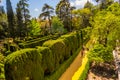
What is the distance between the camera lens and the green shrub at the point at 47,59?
70.7 feet

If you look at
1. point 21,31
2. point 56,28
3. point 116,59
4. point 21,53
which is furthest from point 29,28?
point 21,53

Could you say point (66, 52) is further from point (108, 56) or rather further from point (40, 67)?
point (40, 67)

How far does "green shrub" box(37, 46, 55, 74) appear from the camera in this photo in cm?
2155

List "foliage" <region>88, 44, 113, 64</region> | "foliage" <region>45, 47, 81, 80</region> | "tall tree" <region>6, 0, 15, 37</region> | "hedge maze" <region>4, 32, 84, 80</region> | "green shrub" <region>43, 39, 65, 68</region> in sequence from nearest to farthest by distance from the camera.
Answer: "hedge maze" <region>4, 32, 84, 80</region>, "foliage" <region>45, 47, 81, 80</region>, "green shrub" <region>43, 39, 65, 68</region>, "foliage" <region>88, 44, 113, 64</region>, "tall tree" <region>6, 0, 15, 37</region>

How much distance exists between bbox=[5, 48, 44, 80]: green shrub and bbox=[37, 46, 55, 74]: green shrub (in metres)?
1.30

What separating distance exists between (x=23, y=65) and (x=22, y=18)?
38717mm

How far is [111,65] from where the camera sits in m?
28.3

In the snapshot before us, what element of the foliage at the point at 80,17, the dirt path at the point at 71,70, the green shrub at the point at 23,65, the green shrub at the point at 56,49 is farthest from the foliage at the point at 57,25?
the green shrub at the point at 23,65

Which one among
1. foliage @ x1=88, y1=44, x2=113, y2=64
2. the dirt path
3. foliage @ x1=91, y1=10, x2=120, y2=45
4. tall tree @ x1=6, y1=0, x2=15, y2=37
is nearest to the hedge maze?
the dirt path

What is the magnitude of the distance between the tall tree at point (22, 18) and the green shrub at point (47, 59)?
99.3 ft

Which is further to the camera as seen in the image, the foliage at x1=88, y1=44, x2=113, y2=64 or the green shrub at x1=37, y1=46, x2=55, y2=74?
the foliage at x1=88, y1=44, x2=113, y2=64

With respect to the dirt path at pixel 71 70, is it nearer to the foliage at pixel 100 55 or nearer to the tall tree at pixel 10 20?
the foliage at pixel 100 55

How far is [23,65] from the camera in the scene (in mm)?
16922

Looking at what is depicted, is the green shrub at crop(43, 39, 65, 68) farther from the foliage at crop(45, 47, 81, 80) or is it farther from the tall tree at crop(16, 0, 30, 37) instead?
the tall tree at crop(16, 0, 30, 37)
